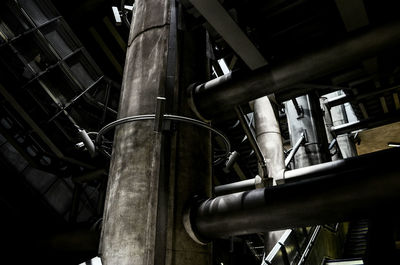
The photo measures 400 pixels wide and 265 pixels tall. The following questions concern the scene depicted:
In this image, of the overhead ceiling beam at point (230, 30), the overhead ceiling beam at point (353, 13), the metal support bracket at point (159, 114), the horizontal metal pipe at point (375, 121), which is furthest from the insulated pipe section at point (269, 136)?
the metal support bracket at point (159, 114)

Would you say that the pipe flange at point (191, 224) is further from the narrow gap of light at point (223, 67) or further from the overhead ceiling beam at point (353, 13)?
the narrow gap of light at point (223, 67)

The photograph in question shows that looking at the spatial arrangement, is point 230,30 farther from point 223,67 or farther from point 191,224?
point 191,224

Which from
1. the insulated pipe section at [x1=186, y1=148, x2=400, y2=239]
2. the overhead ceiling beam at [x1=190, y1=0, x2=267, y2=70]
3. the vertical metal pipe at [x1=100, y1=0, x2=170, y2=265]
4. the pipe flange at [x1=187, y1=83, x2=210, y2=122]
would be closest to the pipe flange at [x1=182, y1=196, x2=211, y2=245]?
the insulated pipe section at [x1=186, y1=148, x2=400, y2=239]

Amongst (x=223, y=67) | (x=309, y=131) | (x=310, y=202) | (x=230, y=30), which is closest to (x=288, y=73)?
(x=230, y=30)

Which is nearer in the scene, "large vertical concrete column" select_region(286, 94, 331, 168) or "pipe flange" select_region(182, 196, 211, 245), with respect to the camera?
"pipe flange" select_region(182, 196, 211, 245)

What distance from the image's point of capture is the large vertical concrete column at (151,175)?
3.59 m

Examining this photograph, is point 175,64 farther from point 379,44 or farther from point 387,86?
point 387,86

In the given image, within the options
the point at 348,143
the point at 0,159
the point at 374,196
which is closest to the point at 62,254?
the point at 0,159

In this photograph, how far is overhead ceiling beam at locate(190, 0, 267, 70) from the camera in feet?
13.7

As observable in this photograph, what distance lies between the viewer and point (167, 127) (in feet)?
13.3

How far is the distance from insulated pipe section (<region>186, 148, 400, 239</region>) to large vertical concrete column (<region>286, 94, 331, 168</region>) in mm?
7912

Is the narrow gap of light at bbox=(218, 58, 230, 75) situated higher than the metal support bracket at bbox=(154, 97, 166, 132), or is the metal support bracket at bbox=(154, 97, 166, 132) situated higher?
the metal support bracket at bbox=(154, 97, 166, 132)

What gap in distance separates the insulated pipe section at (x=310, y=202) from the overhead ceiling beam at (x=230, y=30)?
1.78 meters

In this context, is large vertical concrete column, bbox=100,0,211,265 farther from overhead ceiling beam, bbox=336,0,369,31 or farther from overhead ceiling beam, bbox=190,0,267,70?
overhead ceiling beam, bbox=336,0,369,31
